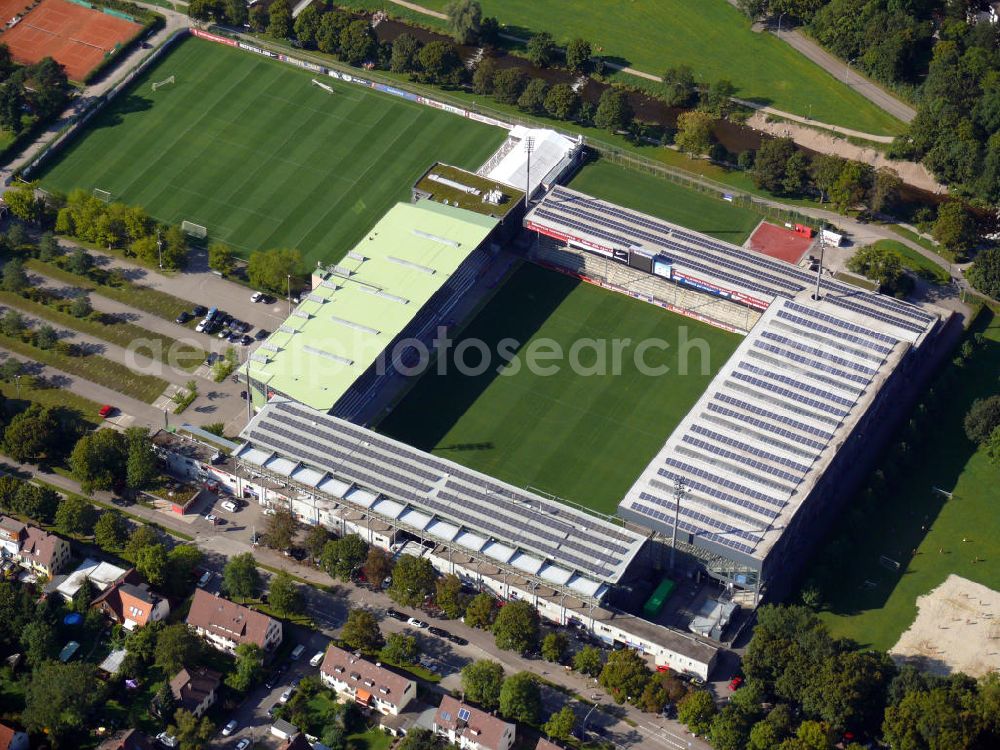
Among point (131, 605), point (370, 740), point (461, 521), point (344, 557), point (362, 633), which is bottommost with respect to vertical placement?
point (131, 605)

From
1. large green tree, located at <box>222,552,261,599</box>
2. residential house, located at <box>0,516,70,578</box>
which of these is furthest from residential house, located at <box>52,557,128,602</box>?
large green tree, located at <box>222,552,261,599</box>

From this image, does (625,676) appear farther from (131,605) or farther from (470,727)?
(131,605)

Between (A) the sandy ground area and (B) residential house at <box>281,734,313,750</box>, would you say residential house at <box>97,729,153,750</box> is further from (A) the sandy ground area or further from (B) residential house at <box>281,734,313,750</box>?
(A) the sandy ground area

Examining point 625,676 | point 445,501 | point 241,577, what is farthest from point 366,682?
point 625,676

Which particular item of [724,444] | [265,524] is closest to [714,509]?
[724,444]

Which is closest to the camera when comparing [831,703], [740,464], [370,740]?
[831,703]

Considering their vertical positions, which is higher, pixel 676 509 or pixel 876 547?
pixel 876 547

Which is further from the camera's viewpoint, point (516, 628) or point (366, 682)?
point (516, 628)
